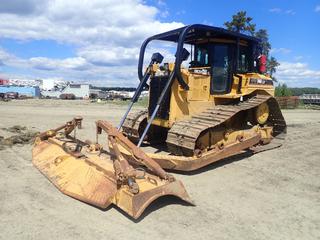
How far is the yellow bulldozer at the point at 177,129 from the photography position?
5.44 meters

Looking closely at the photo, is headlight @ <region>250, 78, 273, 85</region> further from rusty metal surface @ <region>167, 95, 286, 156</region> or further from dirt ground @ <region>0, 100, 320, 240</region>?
dirt ground @ <region>0, 100, 320, 240</region>

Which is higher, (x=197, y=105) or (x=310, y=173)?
(x=197, y=105)

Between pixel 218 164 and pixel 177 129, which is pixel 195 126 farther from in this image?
pixel 218 164

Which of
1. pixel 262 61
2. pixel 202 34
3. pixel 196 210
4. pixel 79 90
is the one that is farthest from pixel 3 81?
pixel 196 210

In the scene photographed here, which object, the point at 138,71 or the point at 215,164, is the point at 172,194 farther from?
the point at 138,71

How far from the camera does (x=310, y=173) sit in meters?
7.66

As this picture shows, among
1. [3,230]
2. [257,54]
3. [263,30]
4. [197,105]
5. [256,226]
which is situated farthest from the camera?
[263,30]

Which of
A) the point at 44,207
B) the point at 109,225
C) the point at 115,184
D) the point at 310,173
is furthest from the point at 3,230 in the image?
the point at 310,173

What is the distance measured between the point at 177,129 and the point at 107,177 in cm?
241

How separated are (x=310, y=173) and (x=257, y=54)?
413 cm

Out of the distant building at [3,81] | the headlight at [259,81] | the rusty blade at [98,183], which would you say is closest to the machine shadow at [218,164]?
the rusty blade at [98,183]

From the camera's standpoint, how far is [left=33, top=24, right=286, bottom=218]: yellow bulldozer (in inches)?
214

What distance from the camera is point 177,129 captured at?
25.0 ft

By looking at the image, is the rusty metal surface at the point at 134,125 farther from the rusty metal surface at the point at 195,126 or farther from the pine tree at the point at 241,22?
the pine tree at the point at 241,22
